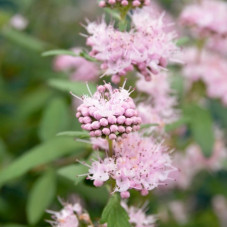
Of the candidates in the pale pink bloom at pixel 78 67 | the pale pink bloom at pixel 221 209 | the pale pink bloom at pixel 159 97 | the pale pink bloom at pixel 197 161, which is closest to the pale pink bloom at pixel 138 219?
the pale pink bloom at pixel 159 97

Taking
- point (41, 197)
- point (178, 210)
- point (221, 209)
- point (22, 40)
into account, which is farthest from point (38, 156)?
point (221, 209)

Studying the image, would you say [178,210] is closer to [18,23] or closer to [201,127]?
[201,127]

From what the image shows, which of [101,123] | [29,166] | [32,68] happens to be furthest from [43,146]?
[32,68]

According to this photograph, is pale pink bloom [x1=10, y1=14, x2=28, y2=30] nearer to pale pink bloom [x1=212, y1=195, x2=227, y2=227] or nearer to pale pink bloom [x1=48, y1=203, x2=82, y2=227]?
pale pink bloom [x1=48, y1=203, x2=82, y2=227]

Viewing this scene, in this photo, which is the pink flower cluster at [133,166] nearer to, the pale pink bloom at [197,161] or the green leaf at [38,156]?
the green leaf at [38,156]

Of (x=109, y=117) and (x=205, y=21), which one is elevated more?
(x=205, y=21)

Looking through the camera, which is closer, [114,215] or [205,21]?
[114,215]

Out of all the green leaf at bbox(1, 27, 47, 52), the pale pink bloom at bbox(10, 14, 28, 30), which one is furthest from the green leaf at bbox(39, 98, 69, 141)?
the pale pink bloom at bbox(10, 14, 28, 30)
